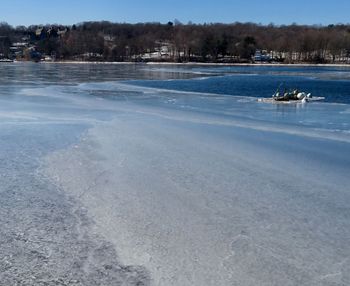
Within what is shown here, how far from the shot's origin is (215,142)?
447 inches

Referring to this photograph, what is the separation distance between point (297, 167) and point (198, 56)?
98367 millimetres

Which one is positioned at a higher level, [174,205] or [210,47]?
[210,47]

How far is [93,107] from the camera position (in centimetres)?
1933

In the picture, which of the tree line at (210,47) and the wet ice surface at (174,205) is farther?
the tree line at (210,47)

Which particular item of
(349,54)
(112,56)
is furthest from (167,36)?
(349,54)

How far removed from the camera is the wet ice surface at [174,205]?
15.6 feet

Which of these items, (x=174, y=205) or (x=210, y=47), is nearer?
(x=174, y=205)

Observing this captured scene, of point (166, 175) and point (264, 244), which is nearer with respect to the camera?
point (264, 244)

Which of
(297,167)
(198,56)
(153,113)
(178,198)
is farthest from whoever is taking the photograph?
(198,56)

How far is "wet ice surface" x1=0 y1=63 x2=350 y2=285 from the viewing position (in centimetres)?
474

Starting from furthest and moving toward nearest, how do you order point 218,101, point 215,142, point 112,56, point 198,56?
point 112,56
point 198,56
point 218,101
point 215,142

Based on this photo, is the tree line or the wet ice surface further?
the tree line

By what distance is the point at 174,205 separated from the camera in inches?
263

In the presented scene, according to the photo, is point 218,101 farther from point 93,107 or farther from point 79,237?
point 79,237
